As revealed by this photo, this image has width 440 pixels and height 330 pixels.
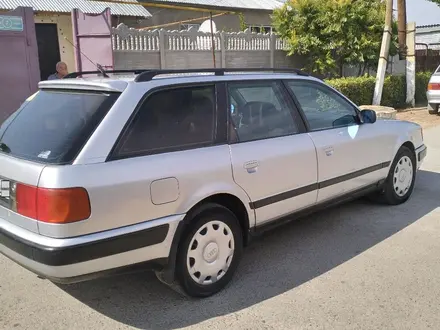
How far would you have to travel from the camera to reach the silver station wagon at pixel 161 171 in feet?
8.88

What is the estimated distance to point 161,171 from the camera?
9.66ft

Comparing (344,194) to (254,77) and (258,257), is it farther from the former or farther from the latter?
(254,77)

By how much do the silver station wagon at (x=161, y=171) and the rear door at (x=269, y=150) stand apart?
1cm

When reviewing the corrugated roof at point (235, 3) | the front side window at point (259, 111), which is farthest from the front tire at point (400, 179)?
the corrugated roof at point (235, 3)

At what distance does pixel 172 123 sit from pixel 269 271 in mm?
1485

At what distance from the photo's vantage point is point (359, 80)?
42.1ft

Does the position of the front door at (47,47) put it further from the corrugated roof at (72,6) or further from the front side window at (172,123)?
the front side window at (172,123)

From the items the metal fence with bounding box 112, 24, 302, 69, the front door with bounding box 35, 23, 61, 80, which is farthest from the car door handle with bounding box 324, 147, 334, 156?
the front door with bounding box 35, 23, 61, 80

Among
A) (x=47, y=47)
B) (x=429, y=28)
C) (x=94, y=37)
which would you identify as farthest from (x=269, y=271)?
(x=429, y=28)

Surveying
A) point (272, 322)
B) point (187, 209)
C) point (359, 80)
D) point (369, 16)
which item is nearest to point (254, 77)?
point (187, 209)

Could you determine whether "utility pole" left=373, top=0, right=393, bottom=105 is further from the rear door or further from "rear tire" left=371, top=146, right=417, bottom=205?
the rear door

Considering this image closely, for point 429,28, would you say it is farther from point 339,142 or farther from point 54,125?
point 54,125

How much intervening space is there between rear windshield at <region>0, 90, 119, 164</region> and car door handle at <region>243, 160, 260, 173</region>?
110cm

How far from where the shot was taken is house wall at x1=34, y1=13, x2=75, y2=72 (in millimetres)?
12907
